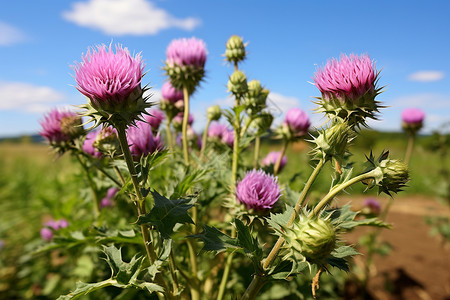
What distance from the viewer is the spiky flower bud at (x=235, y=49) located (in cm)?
282

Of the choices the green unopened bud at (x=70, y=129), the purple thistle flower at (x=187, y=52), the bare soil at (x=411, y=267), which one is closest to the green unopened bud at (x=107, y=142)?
the green unopened bud at (x=70, y=129)

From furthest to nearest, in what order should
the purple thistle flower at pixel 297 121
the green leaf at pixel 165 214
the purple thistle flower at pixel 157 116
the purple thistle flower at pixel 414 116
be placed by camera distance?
the purple thistle flower at pixel 414 116
the purple thistle flower at pixel 297 121
the purple thistle flower at pixel 157 116
the green leaf at pixel 165 214

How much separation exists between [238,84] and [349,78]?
1039 mm

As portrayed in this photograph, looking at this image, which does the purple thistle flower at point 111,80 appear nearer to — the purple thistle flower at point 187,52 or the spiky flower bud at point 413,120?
the purple thistle flower at point 187,52

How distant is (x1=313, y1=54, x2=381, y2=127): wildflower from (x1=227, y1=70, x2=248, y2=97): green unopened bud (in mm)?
861

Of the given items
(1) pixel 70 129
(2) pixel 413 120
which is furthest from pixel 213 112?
(2) pixel 413 120

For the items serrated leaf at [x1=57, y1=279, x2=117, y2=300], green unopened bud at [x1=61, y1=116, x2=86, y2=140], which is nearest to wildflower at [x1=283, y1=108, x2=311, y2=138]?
green unopened bud at [x1=61, y1=116, x2=86, y2=140]

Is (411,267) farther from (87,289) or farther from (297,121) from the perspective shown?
(87,289)

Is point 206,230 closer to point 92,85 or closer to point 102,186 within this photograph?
point 92,85

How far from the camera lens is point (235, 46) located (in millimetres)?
2814

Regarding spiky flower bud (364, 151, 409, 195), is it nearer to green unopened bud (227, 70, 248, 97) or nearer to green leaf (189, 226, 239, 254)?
green leaf (189, 226, 239, 254)

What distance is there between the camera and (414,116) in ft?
16.7

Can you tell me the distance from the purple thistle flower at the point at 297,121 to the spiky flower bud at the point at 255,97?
18.4 inches

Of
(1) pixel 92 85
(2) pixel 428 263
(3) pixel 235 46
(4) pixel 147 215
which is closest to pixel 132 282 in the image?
(4) pixel 147 215
